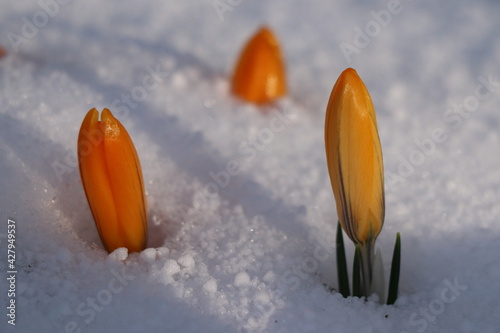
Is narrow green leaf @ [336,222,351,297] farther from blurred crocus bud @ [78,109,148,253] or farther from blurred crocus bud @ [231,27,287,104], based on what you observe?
blurred crocus bud @ [231,27,287,104]

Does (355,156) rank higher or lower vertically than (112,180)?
higher

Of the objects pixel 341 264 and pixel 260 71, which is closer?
pixel 341 264

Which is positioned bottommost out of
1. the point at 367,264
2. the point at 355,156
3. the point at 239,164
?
the point at 239,164

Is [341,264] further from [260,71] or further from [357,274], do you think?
[260,71]

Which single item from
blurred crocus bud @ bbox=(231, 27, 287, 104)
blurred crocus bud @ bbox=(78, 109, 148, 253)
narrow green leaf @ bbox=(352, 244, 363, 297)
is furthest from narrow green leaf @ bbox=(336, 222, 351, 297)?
blurred crocus bud @ bbox=(231, 27, 287, 104)

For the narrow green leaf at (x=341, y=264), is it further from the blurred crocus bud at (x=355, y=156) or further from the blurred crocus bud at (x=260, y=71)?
the blurred crocus bud at (x=260, y=71)

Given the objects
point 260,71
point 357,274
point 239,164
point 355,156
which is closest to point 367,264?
point 357,274

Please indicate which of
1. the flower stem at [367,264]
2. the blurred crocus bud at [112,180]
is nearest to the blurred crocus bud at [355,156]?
the flower stem at [367,264]
